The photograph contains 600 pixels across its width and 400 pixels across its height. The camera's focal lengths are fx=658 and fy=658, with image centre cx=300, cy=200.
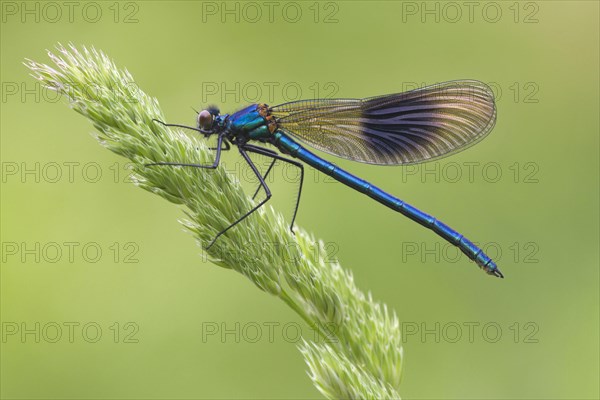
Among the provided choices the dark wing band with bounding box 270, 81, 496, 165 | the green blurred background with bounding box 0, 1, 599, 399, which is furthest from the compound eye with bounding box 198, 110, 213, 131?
the green blurred background with bounding box 0, 1, 599, 399

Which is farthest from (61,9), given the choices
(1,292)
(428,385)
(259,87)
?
(428,385)

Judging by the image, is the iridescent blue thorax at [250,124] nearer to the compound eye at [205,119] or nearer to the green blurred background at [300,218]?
the compound eye at [205,119]

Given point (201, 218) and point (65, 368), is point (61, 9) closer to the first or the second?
point (65, 368)

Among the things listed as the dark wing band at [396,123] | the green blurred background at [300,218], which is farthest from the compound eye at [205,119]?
the green blurred background at [300,218]

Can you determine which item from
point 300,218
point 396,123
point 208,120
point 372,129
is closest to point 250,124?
point 208,120

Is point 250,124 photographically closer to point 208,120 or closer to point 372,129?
point 208,120
